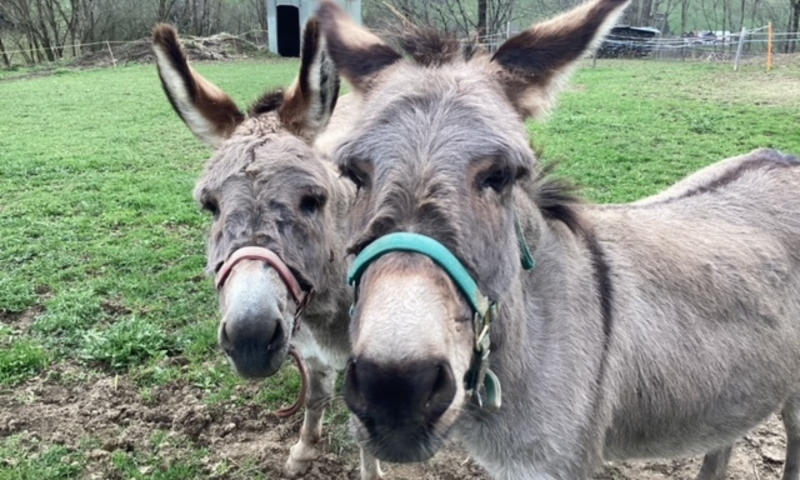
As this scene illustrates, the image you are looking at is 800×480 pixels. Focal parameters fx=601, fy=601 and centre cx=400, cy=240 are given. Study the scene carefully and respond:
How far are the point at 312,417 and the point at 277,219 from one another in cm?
158

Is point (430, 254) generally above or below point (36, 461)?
above

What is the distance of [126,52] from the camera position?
117ft

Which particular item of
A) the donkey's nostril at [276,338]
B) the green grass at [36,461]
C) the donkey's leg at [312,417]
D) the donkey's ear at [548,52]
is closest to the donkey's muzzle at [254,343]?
the donkey's nostril at [276,338]

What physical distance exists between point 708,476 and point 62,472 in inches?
155

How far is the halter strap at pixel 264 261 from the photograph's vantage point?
Answer: 108 inches

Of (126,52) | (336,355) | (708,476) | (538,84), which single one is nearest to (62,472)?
(336,355)

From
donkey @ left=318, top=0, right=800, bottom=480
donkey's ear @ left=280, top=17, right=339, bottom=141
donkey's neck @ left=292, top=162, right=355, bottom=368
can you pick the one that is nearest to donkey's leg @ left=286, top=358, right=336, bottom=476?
donkey's neck @ left=292, top=162, right=355, bottom=368

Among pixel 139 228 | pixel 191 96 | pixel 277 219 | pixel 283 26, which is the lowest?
pixel 139 228

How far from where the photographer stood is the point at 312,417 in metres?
3.90

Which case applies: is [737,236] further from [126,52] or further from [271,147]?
[126,52]

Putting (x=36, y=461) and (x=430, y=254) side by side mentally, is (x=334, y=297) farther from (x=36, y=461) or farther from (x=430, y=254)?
(x=36, y=461)

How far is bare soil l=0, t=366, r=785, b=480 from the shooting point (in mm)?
3791

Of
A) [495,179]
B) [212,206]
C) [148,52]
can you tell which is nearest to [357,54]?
[495,179]

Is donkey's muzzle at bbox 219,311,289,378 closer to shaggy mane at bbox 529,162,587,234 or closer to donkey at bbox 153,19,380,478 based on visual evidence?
donkey at bbox 153,19,380,478
